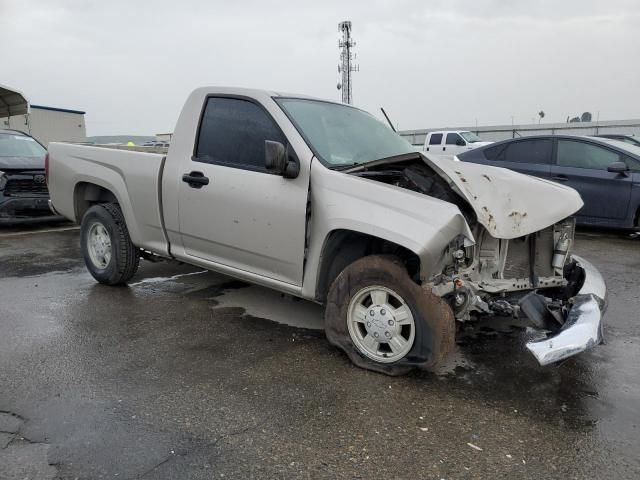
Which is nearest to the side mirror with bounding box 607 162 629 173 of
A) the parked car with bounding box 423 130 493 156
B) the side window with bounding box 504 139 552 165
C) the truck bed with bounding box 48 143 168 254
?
the side window with bounding box 504 139 552 165

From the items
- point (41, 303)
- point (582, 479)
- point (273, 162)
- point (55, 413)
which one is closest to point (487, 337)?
point (582, 479)

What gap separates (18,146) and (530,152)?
9.17 metres

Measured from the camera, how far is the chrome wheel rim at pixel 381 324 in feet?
10.9

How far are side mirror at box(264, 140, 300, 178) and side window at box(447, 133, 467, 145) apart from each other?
59.7 ft

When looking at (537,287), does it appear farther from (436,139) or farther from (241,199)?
(436,139)

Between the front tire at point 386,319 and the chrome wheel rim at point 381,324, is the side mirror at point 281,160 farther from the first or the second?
the chrome wheel rim at point 381,324

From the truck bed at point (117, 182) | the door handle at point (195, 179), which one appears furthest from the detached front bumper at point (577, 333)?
the truck bed at point (117, 182)

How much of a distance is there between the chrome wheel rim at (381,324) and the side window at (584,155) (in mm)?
6119

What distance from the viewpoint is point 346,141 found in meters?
4.21

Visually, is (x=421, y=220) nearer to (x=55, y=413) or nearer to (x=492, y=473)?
(x=492, y=473)

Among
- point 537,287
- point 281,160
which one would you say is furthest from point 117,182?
point 537,287

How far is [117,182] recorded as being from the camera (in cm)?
507

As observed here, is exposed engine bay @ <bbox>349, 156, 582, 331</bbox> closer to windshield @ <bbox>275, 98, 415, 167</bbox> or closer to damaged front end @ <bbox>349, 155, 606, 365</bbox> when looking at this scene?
damaged front end @ <bbox>349, 155, 606, 365</bbox>

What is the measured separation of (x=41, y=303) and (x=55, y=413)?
2.40 meters
